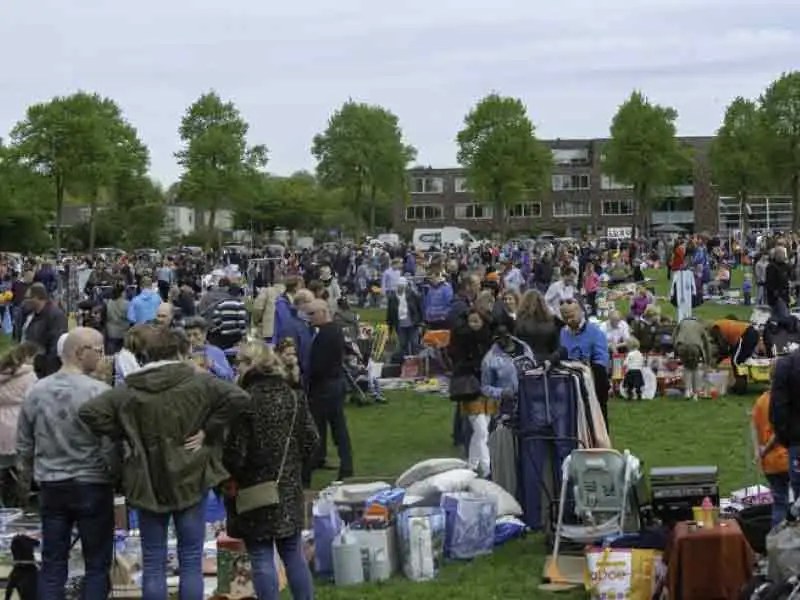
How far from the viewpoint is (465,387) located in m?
9.77

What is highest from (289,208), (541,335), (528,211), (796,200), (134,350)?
(289,208)

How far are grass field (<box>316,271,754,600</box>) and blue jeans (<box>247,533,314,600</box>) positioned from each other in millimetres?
1179

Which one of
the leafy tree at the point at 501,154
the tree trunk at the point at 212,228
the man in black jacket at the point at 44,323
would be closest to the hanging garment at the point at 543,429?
the man in black jacket at the point at 44,323

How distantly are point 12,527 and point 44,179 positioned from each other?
48476 mm

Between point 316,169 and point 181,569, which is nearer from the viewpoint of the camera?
point 181,569

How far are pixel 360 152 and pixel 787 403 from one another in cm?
6382

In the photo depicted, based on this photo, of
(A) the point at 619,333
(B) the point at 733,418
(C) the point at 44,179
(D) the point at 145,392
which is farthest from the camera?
(C) the point at 44,179

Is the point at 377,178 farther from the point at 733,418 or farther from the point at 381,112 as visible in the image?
the point at 733,418

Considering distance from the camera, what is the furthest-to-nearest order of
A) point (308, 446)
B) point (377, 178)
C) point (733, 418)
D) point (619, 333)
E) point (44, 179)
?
point (377, 178), point (44, 179), point (619, 333), point (733, 418), point (308, 446)

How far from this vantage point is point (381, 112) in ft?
237

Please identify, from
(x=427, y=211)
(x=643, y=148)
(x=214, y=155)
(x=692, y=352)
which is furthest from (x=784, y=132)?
(x=692, y=352)

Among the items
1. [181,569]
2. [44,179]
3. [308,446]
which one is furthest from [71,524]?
[44,179]

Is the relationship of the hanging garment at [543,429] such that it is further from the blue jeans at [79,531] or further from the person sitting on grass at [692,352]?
the person sitting on grass at [692,352]

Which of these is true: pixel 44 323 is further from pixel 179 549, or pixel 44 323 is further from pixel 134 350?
pixel 179 549
